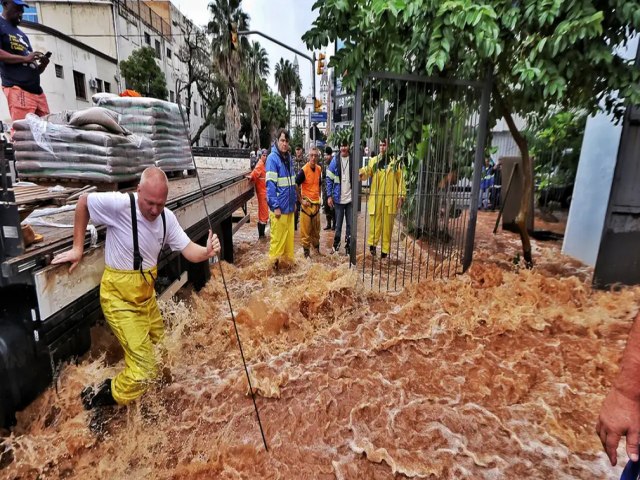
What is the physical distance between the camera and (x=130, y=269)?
2.60 m

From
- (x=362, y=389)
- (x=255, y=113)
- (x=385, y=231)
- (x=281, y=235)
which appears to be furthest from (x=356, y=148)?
(x=255, y=113)

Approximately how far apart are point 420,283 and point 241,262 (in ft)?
10.9

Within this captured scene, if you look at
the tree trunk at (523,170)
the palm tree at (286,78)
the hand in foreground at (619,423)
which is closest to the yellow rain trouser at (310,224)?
the tree trunk at (523,170)

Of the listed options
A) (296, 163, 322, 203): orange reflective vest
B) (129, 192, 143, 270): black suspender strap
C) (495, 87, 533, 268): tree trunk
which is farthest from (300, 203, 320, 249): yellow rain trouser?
(129, 192, 143, 270): black suspender strap

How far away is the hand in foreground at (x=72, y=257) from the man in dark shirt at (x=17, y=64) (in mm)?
3374

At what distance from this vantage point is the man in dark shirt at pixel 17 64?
14.1 ft

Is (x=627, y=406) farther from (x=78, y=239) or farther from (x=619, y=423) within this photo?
(x=78, y=239)

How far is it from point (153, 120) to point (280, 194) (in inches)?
77.0

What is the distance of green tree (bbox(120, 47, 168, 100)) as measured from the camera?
21016 millimetres

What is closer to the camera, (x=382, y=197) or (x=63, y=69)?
(x=382, y=197)

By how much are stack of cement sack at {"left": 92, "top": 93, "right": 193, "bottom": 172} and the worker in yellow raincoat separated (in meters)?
2.69

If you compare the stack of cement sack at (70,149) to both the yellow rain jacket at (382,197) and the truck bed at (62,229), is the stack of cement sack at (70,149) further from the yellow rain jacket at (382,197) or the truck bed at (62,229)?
the yellow rain jacket at (382,197)

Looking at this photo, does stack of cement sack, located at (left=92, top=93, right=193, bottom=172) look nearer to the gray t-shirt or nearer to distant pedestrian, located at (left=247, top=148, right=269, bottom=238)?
distant pedestrian, located at (left=247, top=148, right=269, bottom=238)

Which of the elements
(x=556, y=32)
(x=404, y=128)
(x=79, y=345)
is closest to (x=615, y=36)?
(x=556, y=32)
